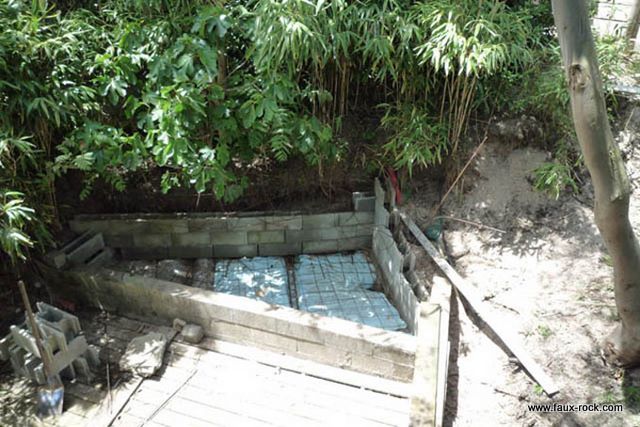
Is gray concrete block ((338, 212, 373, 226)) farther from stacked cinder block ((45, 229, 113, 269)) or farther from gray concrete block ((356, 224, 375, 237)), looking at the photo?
stacked cinder block ((45, 229, 113, 269))

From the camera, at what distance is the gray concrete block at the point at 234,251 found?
13.1 ft

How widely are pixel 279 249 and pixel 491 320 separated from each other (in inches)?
74.7

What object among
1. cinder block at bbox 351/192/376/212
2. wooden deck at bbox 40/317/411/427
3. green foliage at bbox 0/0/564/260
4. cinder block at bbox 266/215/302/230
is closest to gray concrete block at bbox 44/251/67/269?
green foliage at bbox 0/0/564/260

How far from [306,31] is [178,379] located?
2.24 metres

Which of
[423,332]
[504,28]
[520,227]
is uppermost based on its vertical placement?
[504,28]

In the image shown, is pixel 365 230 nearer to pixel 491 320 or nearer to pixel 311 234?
pixel 311 234

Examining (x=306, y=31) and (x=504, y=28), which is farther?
(x=504, y=28)

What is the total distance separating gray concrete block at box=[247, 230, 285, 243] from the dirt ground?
3.87 ft

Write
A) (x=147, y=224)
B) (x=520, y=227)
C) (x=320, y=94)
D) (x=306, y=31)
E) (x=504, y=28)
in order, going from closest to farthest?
(x=306, y=31), (x=504, y=28), (x=320, y=94), (x=520, y=227), (x=147, y=224)

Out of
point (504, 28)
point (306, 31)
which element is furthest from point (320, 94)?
point (504, 28)

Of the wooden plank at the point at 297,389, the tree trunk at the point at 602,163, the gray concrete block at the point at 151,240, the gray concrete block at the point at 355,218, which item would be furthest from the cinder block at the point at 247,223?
the tree trunk at the point at 602,163

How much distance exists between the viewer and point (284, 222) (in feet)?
13.1

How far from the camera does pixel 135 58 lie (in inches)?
114

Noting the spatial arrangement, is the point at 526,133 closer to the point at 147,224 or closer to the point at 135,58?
the point at 135,58
